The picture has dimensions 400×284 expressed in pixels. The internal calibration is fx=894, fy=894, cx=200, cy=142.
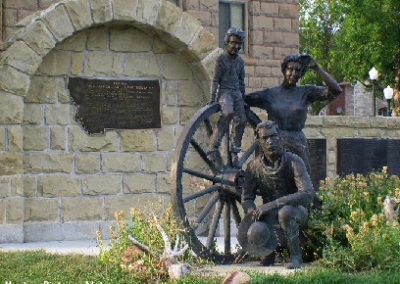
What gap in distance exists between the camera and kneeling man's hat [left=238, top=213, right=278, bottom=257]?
8.52 m

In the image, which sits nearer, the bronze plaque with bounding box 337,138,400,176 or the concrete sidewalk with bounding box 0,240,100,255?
the concrete sidewalk with bounding box 0,240,100,255

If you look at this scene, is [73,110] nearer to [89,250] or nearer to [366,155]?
[89,250]

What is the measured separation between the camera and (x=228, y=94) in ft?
30.7

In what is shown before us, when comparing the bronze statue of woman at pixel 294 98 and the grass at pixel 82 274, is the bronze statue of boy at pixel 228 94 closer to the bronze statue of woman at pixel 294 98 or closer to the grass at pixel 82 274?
the bronze statue of woman at pixel 294 98

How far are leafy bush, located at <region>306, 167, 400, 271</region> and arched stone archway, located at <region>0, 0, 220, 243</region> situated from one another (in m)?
3.47

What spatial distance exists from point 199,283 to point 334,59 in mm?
34061

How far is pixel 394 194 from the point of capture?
980 cm

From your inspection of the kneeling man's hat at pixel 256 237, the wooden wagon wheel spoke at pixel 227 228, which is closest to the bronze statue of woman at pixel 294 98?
the wooden wagon wheel spoke at pixel 227 228

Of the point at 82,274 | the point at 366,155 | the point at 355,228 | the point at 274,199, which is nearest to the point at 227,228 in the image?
the point at 274,199

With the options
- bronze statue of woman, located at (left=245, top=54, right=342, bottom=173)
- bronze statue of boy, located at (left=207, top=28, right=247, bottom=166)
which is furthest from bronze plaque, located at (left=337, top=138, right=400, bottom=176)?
bronze statue of boy, located at (left=207, top=28, right=247, bottom=166)

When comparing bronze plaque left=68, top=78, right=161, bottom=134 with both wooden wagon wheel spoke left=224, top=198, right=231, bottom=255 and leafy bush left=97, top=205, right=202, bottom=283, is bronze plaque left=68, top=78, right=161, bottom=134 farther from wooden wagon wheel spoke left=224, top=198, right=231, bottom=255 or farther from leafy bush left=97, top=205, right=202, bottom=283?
leafy bush left=97, top=205, right=202, bottom=283

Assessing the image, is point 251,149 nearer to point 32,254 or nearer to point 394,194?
point 394,194

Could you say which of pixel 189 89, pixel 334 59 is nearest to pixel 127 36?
pixel 189 89

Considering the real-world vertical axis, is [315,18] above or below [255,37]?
above
